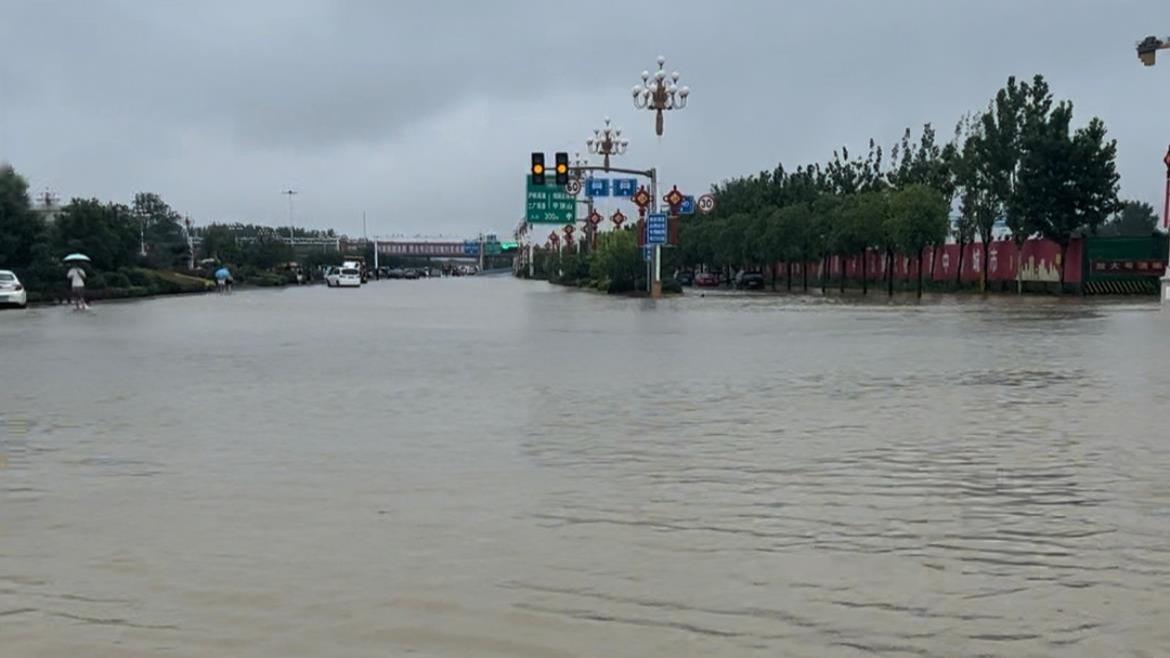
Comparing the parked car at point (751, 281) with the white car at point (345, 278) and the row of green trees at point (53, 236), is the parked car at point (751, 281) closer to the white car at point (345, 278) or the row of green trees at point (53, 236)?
the white car at point (345, 278)

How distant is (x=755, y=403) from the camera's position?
41.6ft

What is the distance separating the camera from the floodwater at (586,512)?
503 centimetres

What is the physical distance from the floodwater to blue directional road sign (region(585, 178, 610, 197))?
45401 millimetres

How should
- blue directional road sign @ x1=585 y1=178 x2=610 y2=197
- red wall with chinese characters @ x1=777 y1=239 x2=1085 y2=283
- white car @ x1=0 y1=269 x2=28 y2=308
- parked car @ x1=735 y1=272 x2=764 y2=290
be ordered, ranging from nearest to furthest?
1. white car @ x1=0 y1=269 x2=28 y2=308
2. red wall with chinese characters @ x1=777 y1=239 x2=1085 y2=283
3. blue directional road sign @ x1=585 y1=178 x2=610 y2=197
4. parked car @ x1=735 y1=272 x2=764 y2=290

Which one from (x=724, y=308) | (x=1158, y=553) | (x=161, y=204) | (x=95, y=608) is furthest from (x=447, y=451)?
(x=161, y=204)

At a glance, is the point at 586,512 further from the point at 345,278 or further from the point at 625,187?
the point at 345,278

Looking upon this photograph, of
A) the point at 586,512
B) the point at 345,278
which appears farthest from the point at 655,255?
the point at 586,512

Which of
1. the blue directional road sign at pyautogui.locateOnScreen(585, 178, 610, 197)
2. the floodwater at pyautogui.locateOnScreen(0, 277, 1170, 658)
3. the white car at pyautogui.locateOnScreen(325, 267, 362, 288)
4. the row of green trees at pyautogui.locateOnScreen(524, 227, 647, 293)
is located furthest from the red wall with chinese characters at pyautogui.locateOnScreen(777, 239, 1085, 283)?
the floodwater at pyautogui.locateOnScreen(0, 277, 1170, 658)

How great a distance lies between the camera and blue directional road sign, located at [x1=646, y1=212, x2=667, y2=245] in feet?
160

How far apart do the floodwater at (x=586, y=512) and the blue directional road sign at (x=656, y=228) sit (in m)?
32.5

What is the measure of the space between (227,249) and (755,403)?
319 ft

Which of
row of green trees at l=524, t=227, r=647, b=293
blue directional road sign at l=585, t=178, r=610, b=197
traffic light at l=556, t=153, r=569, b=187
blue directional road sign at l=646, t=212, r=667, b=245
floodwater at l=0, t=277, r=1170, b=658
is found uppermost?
blue directional road sign at l=585, t=178, r=610, b=197

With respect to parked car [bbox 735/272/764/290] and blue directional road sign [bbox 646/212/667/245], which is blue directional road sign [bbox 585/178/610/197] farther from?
parked car [bbox 735/272/764/290]

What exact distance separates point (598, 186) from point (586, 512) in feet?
182
